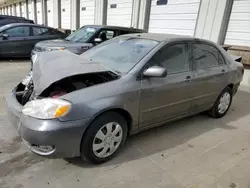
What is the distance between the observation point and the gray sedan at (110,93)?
206cm

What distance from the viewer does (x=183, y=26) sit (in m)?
7.82

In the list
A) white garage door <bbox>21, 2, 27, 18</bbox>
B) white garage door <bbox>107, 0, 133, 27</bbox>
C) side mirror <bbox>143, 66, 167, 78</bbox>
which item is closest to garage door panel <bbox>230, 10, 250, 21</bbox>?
white garage door <bbox>107, 0, 133, 27</bbox>

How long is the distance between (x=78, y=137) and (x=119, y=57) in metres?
1.27

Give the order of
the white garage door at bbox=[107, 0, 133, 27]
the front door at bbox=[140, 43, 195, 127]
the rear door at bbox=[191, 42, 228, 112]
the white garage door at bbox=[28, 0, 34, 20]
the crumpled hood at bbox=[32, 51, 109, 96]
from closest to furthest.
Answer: the crumpled hood at bbox=[32, 51, 109, 96]
the front door at bbox=[140, 43, 195, 127]
the rear door at bbox=[191, 42, 228, 112]
the white garage door at bbox=[107, 0, 133, 27]
the white garage door at bbox=[28, 0, 34, 20]

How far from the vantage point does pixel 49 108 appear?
6.64 ft

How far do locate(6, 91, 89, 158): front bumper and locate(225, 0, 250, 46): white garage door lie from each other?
6.21 metres

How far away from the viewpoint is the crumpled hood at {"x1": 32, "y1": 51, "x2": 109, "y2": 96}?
2.18m

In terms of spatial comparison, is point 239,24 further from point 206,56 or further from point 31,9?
point 31,9

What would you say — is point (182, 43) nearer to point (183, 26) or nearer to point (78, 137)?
point (78, 137)

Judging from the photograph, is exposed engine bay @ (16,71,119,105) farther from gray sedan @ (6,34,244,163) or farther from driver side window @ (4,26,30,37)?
driver side window @ (4,26,30,37)

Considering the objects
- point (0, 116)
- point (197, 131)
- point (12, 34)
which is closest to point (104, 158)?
point (197, 131)

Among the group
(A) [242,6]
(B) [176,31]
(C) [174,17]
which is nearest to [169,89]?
(A) [242,6]

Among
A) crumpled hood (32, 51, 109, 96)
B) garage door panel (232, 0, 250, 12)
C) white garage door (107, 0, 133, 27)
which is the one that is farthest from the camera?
white garage door (107, 0, 133, 27)

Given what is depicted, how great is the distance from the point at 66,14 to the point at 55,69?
14.4m
